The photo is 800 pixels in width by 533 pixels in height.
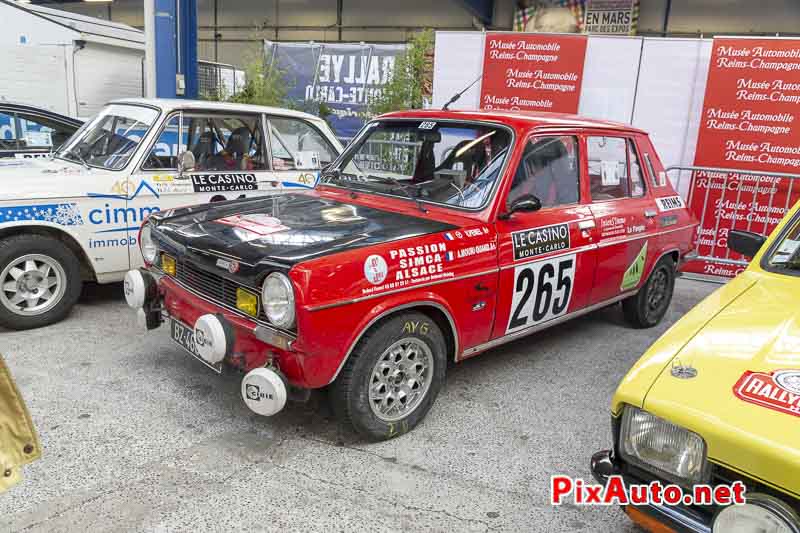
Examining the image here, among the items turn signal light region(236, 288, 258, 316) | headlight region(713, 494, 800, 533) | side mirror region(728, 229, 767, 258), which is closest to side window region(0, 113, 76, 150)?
turn signal light region(236, 288, 258, 316)

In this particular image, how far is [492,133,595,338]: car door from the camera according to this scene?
3.90m

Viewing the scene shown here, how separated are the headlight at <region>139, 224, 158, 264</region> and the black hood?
11 centimetres

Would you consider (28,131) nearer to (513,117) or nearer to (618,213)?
(513,117)

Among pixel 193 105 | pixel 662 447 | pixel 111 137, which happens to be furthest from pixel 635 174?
pixel 111 137

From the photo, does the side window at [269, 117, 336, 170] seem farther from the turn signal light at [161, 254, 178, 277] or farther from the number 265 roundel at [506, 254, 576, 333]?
the number 265 roundel at [506, 254, 576, 333]

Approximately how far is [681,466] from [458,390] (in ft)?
6.85

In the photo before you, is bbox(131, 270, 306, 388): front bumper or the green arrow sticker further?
the green arrow sticker

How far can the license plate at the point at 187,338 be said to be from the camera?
3.40 metres

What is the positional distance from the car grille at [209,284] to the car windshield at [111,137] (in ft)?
6.54

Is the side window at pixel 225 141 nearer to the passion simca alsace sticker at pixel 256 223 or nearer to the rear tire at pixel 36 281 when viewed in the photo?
the rear tire at pixel 36 281

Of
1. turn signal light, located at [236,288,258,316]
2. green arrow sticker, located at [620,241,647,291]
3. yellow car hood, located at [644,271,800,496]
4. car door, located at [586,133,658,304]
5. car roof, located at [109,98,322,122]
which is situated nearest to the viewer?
yellow car hood, located at [644,271,800,496]

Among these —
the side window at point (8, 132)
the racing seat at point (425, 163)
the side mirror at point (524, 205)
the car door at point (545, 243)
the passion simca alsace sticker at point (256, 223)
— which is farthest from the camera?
the side window at point (8, 132)

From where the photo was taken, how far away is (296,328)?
2.97m

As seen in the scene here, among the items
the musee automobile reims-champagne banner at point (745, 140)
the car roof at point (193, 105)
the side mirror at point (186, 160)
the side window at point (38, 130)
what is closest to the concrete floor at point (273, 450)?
the side mirror at point (186, 160)
